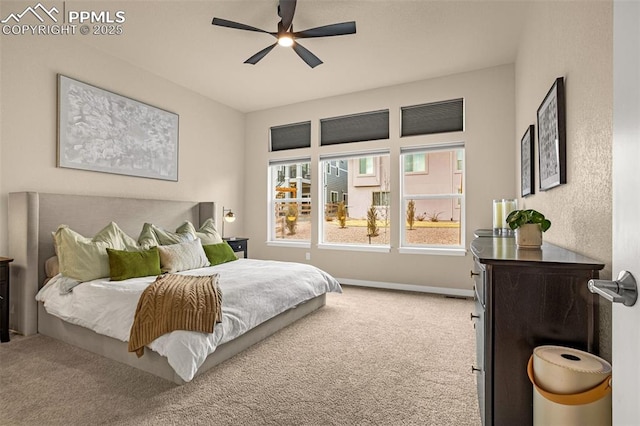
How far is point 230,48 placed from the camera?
3705 millimetres

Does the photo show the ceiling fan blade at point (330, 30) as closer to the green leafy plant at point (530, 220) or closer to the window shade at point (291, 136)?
the green leafy plant at point (530, 220)

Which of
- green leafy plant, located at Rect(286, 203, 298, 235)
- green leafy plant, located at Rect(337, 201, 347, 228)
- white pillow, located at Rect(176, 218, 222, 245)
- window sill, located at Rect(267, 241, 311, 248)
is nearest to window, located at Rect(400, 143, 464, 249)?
green leafy plant, located at Rect(337, 201, 347, 228)

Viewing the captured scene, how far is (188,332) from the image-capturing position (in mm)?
2107

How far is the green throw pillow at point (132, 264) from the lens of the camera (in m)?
2.96

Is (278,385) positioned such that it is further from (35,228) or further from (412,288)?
(412,288)

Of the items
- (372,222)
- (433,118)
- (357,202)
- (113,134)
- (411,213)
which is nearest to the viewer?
(113,134)

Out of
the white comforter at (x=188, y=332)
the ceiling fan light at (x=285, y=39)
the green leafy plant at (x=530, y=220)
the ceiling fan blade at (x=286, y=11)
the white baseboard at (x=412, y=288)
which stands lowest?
the white baseboard at (x=412, y=288)

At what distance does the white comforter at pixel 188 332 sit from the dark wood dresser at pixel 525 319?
5.53 ft

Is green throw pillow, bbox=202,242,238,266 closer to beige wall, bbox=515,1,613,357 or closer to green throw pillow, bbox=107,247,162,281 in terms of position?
green throw pillow, bbox=107,247,162,281

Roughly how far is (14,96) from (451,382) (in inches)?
177

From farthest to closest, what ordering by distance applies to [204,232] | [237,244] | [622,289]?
[237,244]
[204,232]
[622,289]

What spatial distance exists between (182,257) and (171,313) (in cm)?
146

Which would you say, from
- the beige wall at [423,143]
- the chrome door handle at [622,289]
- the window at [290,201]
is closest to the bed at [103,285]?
the beige wall at [423,143]

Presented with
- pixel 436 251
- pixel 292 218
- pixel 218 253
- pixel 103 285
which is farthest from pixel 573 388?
pixel 292 218
